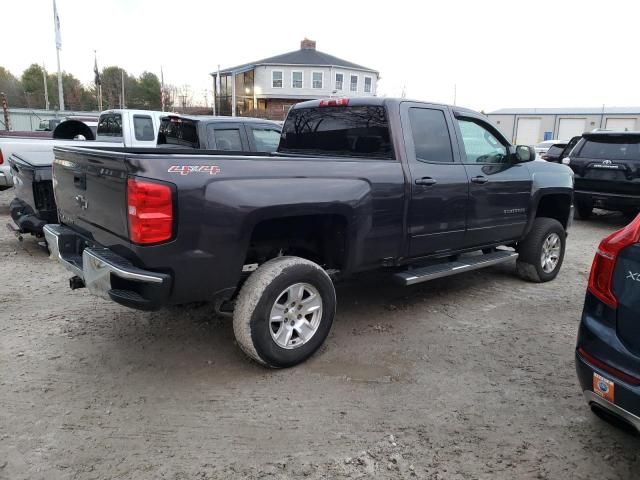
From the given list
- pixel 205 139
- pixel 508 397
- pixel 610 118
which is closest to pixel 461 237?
pixel 508 397

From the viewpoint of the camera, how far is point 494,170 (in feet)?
16.6

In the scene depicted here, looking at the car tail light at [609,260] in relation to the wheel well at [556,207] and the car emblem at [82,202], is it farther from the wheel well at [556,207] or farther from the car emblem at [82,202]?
the wheel well at [556,207]

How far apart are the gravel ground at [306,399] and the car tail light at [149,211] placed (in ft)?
3.58

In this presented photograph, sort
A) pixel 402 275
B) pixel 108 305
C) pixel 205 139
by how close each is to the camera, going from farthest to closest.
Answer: pixel 205 139 → pixel 108 305 → pixel 402 275

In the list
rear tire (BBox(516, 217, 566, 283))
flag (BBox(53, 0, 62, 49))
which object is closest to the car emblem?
rear tire (BBox(516, 217, 566, 283))

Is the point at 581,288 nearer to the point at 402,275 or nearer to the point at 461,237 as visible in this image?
the point at 461,237

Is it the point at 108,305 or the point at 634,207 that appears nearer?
the point at 108,305

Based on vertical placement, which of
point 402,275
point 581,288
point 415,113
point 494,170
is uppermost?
point 415,113

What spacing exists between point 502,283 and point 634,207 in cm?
522

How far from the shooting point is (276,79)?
4416cm

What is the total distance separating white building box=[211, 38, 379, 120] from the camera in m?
43.3

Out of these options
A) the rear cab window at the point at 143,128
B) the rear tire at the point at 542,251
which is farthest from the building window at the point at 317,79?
the rear tire at the point at 542,251

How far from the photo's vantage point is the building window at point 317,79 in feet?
142

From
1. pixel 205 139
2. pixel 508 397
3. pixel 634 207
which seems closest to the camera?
pixel 508 397
